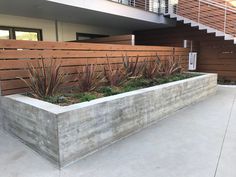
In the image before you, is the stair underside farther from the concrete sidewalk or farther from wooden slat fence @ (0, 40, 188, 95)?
the concrete sidewalk

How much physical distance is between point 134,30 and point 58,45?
8.18m

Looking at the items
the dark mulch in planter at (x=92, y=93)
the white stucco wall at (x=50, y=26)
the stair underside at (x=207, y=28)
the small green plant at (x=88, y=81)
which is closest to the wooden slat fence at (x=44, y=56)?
the small green plant at (x=88, y=81)

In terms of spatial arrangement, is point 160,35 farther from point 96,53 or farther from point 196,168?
point 196,168

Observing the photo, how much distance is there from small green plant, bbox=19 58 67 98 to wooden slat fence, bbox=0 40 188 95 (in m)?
0.15

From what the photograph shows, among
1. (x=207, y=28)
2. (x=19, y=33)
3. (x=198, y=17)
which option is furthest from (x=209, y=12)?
(x=19, y=33)

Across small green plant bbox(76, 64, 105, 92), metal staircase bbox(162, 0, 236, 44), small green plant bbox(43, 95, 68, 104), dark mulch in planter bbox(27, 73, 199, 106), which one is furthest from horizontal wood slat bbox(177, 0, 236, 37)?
small green plant bbox(43, 95, 68, 104)

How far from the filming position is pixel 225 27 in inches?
328

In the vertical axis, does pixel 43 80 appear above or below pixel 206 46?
below

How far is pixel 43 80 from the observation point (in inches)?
140

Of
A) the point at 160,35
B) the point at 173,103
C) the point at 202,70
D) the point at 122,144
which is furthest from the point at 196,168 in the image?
the point at 160,35

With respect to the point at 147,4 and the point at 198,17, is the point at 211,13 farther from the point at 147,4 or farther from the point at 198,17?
the point at 147,4

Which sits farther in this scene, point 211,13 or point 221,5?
point 211,13

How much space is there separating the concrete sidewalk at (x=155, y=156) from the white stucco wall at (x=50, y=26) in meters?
5.04

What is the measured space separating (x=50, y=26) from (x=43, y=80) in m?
5.64
